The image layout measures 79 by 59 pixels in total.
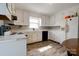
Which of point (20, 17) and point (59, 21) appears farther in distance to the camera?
point (59, 21)

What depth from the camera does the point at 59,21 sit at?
452 centimetres

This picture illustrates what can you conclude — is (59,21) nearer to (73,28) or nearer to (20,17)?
(73,28)

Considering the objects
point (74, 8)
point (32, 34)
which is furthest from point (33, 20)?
point (74, 8)

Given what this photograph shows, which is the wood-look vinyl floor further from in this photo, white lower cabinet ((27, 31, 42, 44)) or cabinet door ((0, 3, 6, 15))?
cabinet door ((0, 3, 6, 15))

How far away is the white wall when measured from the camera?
374cm

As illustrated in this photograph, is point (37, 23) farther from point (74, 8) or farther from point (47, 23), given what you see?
point (74, 8)

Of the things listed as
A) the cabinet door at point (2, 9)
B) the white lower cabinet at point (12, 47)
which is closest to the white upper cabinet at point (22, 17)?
the white lower cabinet at point (12, 47)

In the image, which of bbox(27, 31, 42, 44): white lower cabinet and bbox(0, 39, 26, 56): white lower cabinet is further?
bbox(27, 31, 42, 44): white lower cabinet

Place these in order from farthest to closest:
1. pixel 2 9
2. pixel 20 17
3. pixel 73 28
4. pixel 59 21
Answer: pixel 59 21 < pixel 20 17 < pixel 73 28 < pixel 2 9

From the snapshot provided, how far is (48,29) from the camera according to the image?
5.49m

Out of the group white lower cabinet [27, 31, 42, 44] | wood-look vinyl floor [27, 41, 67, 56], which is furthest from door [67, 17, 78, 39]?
white lower cabinet [27, 31, 42, 44]

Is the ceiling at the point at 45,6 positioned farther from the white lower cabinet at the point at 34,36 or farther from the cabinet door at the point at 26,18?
the white lower cabinet at the point at 34,36

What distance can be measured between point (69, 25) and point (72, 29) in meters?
0.21

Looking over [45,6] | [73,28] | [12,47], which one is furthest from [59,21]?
[12,47]
